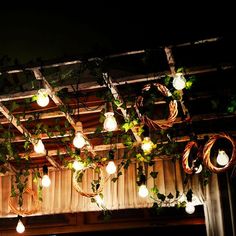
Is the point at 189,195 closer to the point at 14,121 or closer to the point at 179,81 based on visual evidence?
the point at 179,81

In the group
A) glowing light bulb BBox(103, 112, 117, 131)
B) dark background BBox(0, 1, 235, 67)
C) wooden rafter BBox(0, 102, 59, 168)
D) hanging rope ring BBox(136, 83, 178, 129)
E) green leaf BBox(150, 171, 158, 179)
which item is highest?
dark background BBox(0, 1, 235, 67)

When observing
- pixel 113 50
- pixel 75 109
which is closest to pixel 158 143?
pixel 75 109

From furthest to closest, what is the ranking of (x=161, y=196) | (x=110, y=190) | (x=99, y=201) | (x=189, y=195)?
1. (x=110, y=190)
2. (x=99, y=201)
3. (x=161, y=196)
4. (x=189, y=195)

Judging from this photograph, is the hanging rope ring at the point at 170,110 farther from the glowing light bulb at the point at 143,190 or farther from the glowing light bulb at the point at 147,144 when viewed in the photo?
the glowing light bulb at the point at 143,190

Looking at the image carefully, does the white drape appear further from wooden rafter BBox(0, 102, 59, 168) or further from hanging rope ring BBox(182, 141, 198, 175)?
wooden rafter BBox(0, 102, 59, 168)

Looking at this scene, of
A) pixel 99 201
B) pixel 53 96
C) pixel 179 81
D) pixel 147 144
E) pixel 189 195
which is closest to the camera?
pixel 179 81

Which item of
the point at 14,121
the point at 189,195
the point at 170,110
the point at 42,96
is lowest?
the point at 189,195

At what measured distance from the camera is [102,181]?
708 centimetres

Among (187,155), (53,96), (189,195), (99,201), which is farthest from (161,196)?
(53,96)

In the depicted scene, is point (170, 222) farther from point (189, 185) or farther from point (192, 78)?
point (192, 78)

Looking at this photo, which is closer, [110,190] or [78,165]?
[78,165]

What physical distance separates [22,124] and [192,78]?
3.13m

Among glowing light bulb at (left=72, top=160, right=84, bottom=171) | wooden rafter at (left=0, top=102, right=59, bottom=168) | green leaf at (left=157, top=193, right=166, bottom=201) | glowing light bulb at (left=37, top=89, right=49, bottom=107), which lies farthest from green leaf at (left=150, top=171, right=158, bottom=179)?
glowing light bulb at (left=37, top=89, right=49, bottom=107)

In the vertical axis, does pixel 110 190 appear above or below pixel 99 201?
above
